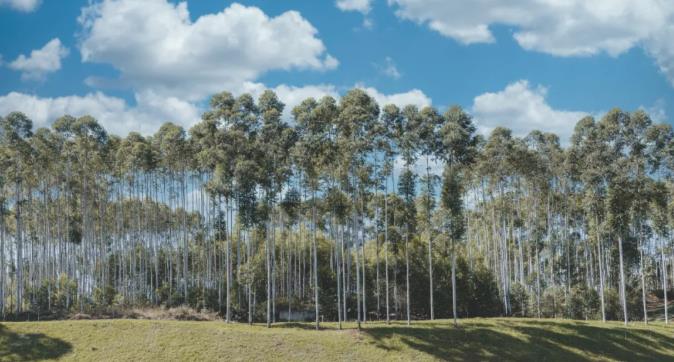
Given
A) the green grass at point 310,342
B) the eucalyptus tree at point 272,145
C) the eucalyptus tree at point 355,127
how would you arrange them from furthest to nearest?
the eucalyptus tree at point 272,145, the eucalyptus tree at point 355,127, the green grass at point 310,342

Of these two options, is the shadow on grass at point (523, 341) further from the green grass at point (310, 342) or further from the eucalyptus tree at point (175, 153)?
the eucalyptus tree at point (175, 153)

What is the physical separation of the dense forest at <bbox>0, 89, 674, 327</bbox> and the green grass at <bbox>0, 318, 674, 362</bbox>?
146 inches

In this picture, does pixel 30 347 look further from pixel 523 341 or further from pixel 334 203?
pixel 523 341

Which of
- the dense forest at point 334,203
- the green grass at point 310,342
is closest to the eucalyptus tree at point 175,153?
the dense forest at point 334,203

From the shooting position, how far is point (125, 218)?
7838 cm

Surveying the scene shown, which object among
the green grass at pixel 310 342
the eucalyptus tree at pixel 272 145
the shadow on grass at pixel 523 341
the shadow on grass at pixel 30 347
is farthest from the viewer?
the eucalyptus tree at pixel 272 145

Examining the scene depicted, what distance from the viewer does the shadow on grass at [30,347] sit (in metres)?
37.9

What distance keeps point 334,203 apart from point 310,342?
11806mm

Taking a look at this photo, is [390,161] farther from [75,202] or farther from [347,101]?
[75,202]

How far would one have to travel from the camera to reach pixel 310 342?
41.0m

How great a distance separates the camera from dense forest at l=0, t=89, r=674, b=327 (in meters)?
48.8

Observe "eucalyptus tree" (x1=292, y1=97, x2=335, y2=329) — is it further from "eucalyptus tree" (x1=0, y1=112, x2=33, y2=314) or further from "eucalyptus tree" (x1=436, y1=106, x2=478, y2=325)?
"eucalyptus tree" (x1=0, y1=112, x2=33, y2=314)

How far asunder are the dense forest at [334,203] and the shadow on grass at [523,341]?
3561 mm

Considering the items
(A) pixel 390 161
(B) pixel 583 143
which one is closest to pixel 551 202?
(B) pixel 583 143
